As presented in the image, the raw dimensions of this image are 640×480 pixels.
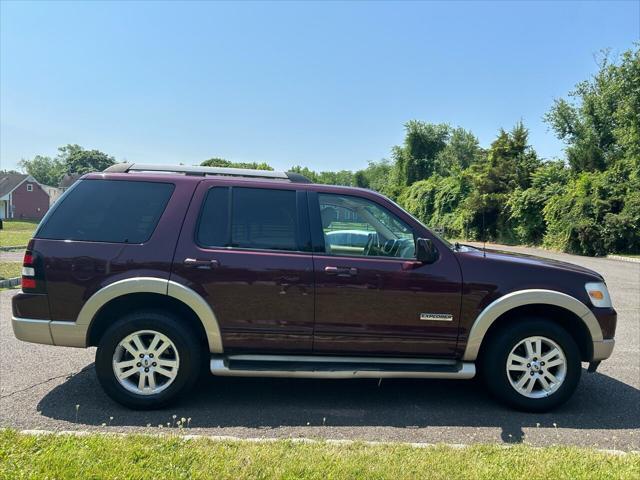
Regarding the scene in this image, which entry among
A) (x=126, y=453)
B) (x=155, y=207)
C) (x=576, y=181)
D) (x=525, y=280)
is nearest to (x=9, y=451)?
(x=126, y=453)

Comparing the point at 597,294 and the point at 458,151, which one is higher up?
the point at 458,151

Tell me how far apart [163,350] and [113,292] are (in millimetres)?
645

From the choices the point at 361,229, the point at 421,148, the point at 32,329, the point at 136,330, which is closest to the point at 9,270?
the point at 32,329

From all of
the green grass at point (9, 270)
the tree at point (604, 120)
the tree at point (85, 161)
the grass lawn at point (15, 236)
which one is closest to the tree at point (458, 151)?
the tree at point (604, 120)

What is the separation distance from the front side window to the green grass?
30.5ft

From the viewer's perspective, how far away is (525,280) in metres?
4.05

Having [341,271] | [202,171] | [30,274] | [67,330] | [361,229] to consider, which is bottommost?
[67,330]

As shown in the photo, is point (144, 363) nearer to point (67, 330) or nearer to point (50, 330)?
point (67, 330)

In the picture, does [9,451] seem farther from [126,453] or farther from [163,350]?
[163,350]

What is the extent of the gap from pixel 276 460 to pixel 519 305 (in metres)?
2.44

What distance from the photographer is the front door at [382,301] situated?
3916 millimetres

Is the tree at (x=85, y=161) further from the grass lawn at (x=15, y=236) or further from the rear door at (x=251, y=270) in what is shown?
the rear door at (x=251, y=270)

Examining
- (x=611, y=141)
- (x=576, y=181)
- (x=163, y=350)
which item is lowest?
(x=163, y=350)

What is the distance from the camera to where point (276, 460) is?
2.94 meters
